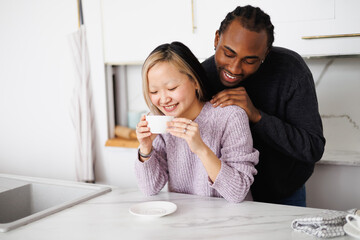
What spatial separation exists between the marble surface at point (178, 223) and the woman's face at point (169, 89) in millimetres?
327

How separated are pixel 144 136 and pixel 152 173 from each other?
16cm

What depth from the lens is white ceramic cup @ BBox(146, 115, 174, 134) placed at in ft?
3.72

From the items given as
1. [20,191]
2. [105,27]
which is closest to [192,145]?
[20,191]

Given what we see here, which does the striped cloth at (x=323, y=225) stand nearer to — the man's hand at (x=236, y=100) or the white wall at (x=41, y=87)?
the man's hand at (x=236, y=100)

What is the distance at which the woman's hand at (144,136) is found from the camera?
4.08ft

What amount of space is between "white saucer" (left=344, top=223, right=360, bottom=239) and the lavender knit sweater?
34cm

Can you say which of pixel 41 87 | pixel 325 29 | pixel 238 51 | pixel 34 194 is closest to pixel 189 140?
pixel 238 51

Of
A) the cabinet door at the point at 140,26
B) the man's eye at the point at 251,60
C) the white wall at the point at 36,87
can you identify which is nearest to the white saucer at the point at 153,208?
the man's eye at the point at 251,60

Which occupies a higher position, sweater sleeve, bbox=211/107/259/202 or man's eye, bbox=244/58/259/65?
man's eye, bbox=244/58/259/65

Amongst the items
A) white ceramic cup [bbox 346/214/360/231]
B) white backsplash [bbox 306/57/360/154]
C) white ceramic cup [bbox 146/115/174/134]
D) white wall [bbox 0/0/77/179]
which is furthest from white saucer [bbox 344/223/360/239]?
white wall [bbox 0/0/77/179]

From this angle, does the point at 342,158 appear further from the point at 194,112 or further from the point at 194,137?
the point at 194,137

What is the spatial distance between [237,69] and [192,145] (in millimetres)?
378

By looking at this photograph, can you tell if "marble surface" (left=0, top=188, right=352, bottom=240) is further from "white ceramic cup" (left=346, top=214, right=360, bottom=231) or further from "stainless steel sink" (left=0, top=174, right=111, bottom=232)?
"stainless steel sink" (left=0, top=174, right=111, bottom=232)

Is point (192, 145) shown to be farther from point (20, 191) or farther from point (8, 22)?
point (8, 22)
